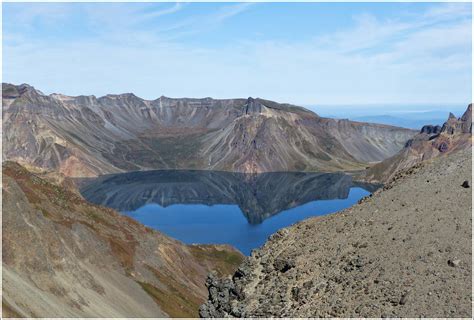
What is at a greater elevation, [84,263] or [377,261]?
[377,261]

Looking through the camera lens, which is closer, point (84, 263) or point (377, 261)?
point (377, 261)

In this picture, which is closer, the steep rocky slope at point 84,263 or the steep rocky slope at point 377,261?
the steep rocky slope at point 377,261

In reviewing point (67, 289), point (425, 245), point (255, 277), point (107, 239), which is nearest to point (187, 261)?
point (107, 239)

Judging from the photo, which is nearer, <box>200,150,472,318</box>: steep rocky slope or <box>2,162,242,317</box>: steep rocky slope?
<box>200,150,472,318</box>: steep rocky slope
